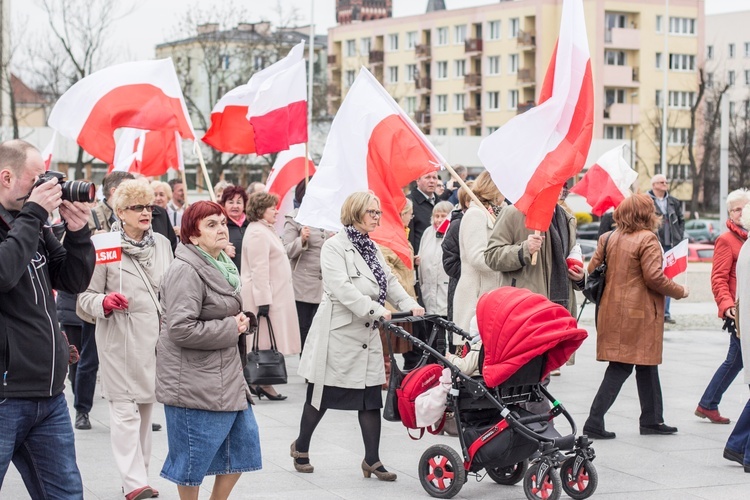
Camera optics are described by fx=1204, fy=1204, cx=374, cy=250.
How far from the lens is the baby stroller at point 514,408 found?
691cm

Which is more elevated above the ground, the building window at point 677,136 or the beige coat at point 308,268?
the building window at point 677,136

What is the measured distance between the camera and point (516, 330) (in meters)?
6.89

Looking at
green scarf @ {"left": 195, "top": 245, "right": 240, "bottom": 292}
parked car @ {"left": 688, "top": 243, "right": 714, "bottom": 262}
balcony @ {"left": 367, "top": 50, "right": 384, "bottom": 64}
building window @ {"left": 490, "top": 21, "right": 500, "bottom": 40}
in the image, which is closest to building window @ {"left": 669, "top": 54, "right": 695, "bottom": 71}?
building window @ {"left": 490, "top": 21, "right": 500, "bottom": 40}

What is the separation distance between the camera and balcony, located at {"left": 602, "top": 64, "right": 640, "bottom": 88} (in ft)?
269

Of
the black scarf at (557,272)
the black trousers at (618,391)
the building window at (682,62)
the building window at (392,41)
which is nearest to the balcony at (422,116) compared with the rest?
the building window at (392,41)

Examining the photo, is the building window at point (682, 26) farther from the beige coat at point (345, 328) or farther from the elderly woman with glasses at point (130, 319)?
the elderly woman with glasses at point (130, 319)

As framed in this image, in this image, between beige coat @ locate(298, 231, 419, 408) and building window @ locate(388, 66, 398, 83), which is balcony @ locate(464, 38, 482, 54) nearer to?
building window @ locate(388, 66, 398, 83)

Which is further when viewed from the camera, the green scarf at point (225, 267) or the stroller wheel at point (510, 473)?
the stroller wheel at point (510, 473)

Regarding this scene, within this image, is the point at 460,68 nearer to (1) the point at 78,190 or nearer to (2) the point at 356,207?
(2) the point at 356,207

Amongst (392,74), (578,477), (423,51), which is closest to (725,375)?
(578,477)

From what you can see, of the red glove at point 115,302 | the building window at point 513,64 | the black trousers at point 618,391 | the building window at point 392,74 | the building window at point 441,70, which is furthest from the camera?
the building window at point 392,74

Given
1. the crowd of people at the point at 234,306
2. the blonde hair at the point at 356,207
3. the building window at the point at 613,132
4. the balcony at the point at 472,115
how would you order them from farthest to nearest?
the balcony at the point at 472,115
the building window at the point at 613,132
the blonde hair at the point at 356,207
the crowd of people at the point at 234,306

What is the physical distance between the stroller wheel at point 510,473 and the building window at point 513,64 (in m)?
78.3

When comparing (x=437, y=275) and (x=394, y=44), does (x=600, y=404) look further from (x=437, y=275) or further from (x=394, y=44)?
(x=394, y=44)
